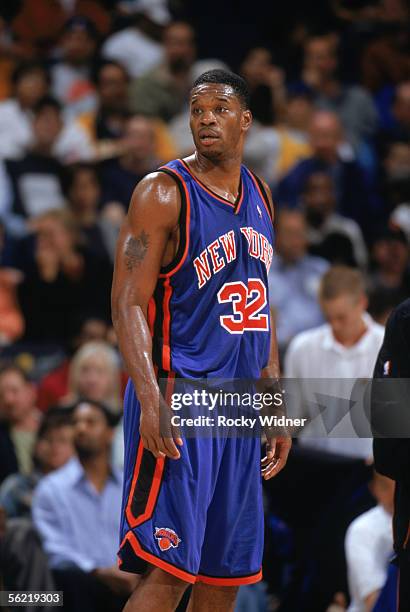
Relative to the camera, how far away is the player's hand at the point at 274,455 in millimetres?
3842

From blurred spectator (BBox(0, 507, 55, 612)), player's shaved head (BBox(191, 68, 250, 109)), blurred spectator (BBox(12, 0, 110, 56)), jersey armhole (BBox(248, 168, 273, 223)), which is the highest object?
blurred spectator (BBox(12, 0, 110, 56))

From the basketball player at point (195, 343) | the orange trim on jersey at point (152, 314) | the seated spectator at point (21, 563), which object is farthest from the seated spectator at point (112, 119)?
the orange trim on jersey at point (152, 314)

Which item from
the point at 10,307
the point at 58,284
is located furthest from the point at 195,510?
the point at 10,307

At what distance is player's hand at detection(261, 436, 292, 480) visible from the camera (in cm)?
384

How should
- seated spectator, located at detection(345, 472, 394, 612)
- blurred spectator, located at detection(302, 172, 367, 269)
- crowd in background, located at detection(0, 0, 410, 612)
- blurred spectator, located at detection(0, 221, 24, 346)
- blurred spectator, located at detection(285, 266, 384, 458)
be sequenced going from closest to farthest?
1. seated spectator, located at detection(345, 472, 394, 612)
2. crowd in background, located at detection(0, 0, 410, 612)
3. blurred spectator, located at detection(285, 266, 384, 458)
4. blurred spectator, located at detection(0, 221, 24, 346)
5. blurred spectator, located at detection(302, 172, 367, 269)

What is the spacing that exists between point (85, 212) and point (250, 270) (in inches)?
203

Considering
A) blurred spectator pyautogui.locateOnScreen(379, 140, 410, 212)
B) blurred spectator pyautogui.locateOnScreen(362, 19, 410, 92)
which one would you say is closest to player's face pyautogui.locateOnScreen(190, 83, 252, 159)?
blurred spectator pyautogui.locateOnScreen(379, 140, 410, 212)

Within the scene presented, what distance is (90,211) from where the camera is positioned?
879cm

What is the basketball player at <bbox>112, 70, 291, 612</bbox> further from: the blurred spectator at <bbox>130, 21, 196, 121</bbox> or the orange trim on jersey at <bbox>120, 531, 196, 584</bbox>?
the blurred spectator at <bbox>130, 21, 196, 121</bbox>

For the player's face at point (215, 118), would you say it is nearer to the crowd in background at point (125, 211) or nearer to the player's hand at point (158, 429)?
the player's hand at point (158, 429)

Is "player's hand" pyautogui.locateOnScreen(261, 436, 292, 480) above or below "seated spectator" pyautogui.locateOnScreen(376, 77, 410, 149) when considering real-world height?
below

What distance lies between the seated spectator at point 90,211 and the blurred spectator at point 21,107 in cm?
92

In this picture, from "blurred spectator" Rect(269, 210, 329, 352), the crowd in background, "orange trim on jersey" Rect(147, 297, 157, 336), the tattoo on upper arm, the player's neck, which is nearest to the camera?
the tattoo on upper arm

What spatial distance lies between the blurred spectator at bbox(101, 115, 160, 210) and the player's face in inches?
→ 210
